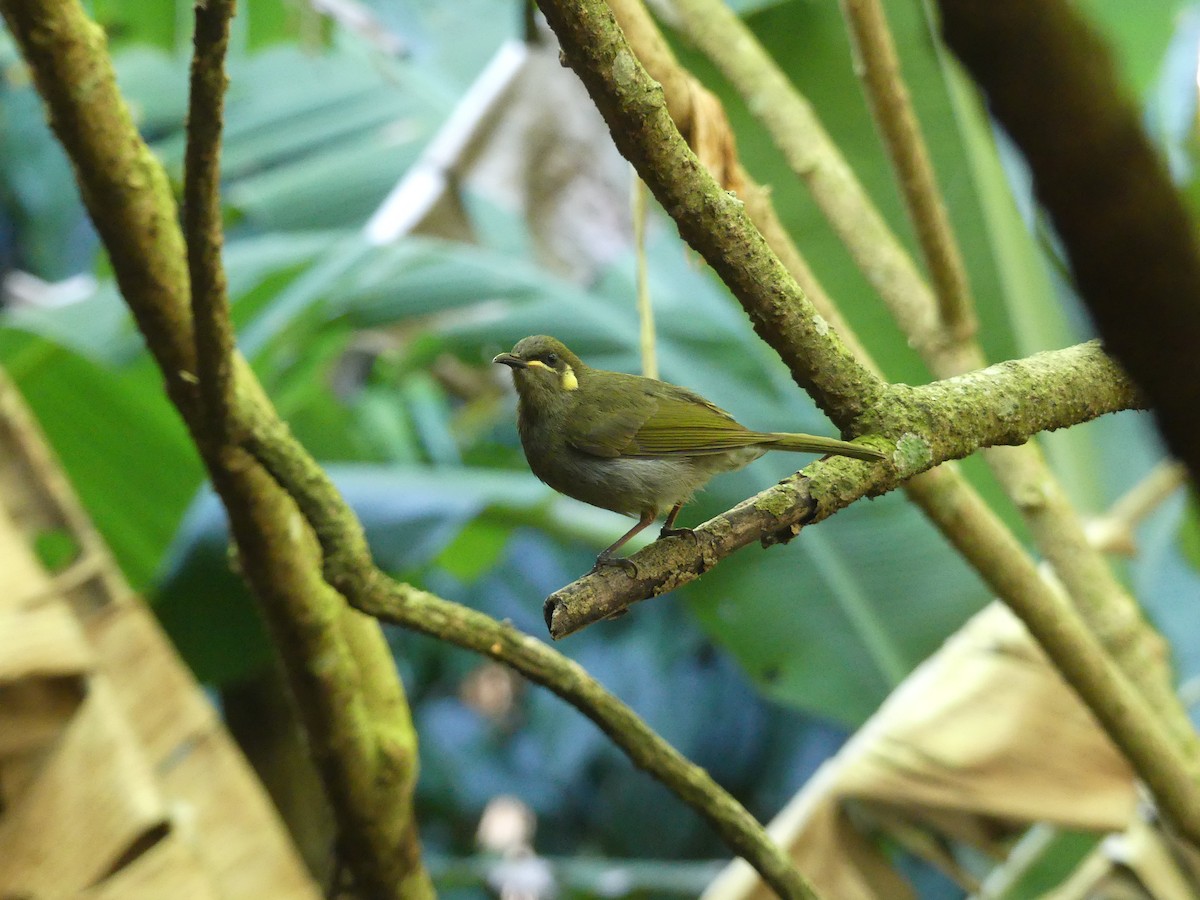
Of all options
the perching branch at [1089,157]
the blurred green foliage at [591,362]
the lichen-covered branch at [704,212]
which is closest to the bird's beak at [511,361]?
the lichen-covered branch at [704,212]

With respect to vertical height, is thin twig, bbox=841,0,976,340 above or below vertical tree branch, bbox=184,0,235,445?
below

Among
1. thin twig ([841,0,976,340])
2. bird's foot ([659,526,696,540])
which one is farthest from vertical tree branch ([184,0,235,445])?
thin twig ([841,0,976,340])

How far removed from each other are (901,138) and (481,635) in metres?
1.58

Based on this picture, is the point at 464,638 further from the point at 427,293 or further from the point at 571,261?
the point at 571,261

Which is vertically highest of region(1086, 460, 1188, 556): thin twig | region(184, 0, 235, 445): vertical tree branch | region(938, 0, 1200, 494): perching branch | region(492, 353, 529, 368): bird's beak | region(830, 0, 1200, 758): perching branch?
region(184, 0, 235, 445): vertical tree branch

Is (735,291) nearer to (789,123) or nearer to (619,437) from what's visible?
(619,437)

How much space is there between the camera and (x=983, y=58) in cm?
51

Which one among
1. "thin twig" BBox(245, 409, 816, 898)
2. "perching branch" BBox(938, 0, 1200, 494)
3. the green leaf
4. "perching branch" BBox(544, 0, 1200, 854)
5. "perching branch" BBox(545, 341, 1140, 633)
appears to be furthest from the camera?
the green leaf

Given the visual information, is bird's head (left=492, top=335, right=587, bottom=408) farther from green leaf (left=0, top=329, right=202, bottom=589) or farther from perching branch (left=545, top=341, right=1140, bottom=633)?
green leaf (left=0, top=329, right=202, bottom=589)

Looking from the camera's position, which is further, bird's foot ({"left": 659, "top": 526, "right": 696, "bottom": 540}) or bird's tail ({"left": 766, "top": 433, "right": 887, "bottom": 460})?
bird's foot ({"left": 659, "top": 526, "right": 696, "bottom": 540})

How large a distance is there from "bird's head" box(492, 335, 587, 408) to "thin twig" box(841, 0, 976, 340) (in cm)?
111

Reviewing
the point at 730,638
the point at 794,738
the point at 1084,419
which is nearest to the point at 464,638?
the point at 1084,419

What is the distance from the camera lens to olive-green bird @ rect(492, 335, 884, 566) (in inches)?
82.7

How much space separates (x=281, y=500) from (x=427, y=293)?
2012mm
